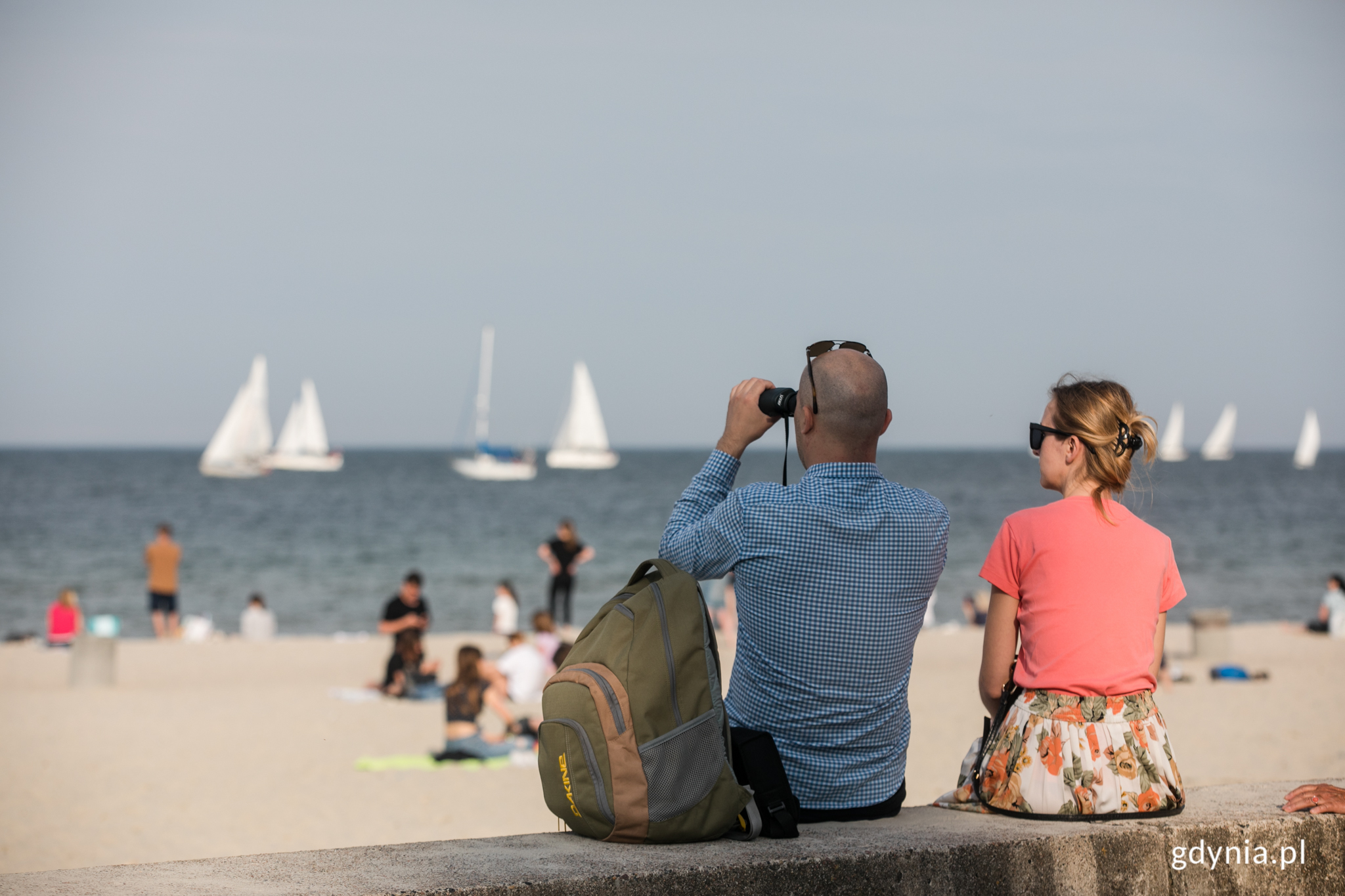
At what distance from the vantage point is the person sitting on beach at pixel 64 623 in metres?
15.4

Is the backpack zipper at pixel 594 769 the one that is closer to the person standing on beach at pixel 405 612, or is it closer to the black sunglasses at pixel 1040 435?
the black sunglasses at pixel 1040 435

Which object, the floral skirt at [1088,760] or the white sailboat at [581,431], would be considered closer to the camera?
the floral skirt at [1088,760]

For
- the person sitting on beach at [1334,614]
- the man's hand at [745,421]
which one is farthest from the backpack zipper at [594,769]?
the person sitting on beach at [1334,614]

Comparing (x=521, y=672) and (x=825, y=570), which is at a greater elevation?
(x=825, y=570)

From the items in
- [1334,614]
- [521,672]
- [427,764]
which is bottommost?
[427,764]

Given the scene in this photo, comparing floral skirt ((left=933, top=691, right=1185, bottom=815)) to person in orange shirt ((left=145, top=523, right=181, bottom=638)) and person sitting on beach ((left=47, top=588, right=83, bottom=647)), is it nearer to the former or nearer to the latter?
person sitting on beach ((left=47, top=588, right=83, bottom=647))

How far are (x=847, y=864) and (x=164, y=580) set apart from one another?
17627 millimetres

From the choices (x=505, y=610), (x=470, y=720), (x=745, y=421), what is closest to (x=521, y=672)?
(x=470, y=720)

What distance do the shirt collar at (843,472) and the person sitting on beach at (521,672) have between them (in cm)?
834

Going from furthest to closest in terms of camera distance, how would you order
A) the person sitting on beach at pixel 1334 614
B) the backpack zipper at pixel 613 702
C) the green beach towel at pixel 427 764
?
the person sitting on beach at pixel 1334 614
the green beach towel at pixel 427 764
the backpack zipper at pixel 613 702

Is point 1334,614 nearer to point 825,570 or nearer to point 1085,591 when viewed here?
point 1085,591

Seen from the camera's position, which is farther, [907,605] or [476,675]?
[476,675]

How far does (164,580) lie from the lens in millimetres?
17609

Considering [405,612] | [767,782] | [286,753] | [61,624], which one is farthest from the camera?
[61,624]
